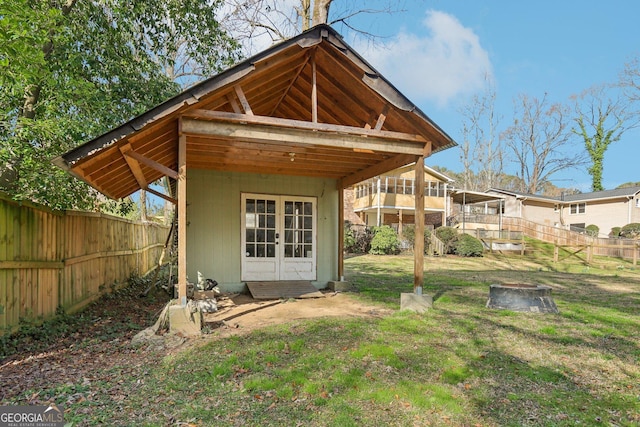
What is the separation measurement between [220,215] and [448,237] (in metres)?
15.8

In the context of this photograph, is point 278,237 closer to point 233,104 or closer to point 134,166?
point 134,166

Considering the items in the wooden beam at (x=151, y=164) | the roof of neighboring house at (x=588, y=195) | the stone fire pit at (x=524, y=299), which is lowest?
the stone fire pit at (x=524, y=299)

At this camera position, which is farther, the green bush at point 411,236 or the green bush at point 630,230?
the green bush at point 630,230

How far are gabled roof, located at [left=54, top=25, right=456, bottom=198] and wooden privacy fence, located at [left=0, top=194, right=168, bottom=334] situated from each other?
0.74 m

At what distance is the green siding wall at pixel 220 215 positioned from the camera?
768cm

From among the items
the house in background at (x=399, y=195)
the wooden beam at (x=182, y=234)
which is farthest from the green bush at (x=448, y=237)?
the wooden beam at (x=182, y=234)

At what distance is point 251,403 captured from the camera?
301 centimetres

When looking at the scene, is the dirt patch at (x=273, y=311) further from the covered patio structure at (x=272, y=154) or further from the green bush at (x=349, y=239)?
the green bush at (x=349, y=239)

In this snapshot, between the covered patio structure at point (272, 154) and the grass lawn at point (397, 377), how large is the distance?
143 cm

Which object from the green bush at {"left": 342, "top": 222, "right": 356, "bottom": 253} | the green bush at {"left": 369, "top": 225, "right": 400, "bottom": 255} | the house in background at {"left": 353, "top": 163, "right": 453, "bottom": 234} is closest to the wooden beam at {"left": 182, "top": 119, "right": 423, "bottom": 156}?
the green bush at {"left": 369, "top": 225, "right": 400, "bottom": 255}

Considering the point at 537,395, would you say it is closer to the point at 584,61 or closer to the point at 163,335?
the point at 163,335

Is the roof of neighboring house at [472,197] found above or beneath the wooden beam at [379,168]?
above
